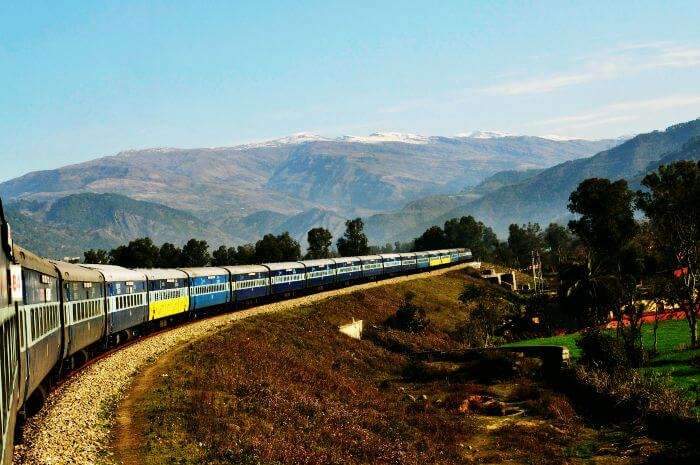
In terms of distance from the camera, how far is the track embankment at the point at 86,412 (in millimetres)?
20641

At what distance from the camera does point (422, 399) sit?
153 ft

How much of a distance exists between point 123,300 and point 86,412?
17527mm

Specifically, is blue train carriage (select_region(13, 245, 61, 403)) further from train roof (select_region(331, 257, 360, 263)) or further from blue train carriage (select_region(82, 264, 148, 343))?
train roof (select_region(331, 257, 360, 263))

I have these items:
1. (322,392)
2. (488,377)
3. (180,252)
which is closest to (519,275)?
(180,252)

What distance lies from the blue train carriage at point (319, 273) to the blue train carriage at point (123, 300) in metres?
44.3

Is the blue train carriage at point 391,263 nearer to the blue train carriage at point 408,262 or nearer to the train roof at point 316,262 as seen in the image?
the blue train carriage at point 408,262

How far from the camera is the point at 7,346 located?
1270cm

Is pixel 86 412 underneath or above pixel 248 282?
underneath

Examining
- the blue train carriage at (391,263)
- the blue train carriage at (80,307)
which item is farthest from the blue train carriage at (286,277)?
the blue train carriage at (80,307)

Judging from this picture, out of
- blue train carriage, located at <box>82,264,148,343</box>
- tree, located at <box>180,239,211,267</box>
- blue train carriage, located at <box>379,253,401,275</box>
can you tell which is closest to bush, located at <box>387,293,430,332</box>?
blue train carriage, located at <box>82,264,148,343</box>

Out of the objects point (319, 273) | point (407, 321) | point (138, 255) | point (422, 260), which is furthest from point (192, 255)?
point (407, 321)

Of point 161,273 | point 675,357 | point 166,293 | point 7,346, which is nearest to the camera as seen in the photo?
point 7,346

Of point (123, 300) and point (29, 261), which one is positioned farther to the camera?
point (123, 300)

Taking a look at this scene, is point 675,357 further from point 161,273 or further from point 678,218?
point 161,273
